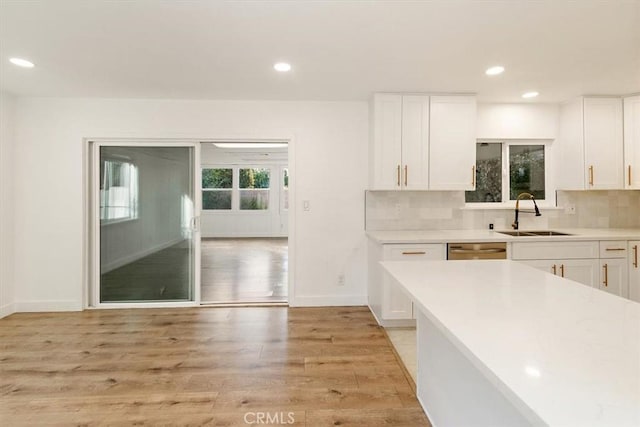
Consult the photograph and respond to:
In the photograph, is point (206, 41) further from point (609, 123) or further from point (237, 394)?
point (609, 123)

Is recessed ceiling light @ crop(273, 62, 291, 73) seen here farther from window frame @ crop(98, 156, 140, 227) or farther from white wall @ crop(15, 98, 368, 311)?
window frame @ crop(98, 156, 140, 227)

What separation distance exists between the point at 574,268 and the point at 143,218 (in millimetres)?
4552

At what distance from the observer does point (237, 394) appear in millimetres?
2123

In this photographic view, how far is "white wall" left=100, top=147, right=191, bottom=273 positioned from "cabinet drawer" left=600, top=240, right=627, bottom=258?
437 centimetres

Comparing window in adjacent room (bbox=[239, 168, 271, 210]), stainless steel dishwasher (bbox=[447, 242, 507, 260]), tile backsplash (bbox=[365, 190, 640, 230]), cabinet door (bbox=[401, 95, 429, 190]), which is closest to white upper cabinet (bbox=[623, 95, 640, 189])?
tile backsplash (bbox=[365, 190, 640, 230])

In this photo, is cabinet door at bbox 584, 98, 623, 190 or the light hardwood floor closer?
the light hardwood floor

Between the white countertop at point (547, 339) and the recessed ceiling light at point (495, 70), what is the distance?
6.44 ft

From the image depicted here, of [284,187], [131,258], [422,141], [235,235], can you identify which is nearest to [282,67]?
[422,141]

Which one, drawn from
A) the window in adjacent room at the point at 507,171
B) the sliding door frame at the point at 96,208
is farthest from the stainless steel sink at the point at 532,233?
the sliding door frame at the point at 96,208

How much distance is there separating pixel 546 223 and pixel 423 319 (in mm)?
2865

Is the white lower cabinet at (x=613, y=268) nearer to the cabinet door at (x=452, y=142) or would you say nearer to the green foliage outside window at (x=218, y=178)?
the cabinet door at (x=452, y=142)

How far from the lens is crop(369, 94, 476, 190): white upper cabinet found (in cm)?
346

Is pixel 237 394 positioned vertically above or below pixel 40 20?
below

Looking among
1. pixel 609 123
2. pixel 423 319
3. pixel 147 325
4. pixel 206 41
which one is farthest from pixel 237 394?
pixel 609 123
